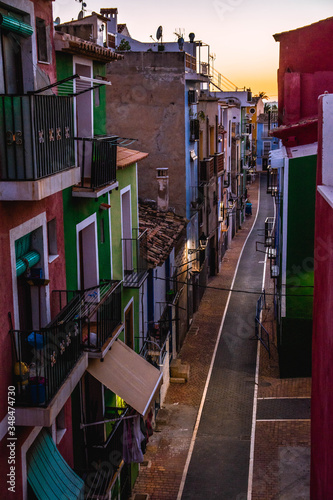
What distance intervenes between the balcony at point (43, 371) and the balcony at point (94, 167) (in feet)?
9.25

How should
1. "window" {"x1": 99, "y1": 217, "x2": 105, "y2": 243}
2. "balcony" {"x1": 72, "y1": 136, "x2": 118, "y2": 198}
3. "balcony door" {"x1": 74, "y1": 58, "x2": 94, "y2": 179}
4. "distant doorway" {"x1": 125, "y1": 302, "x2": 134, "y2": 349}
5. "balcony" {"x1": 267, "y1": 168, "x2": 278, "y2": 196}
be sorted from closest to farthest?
"balcony" {"x1": 72, "y1": 136, "x2": 118, "y2": 198} < "balcony door" {"x1": 74, "y1": 58, "x2": 94, "y2": 179} < "window" {"x1": 99, "y1": 217, "x2": 105, "y2": 243} < "distant doorway" {"x1": 125, "y1": 302, "x2": 134, "y2": 349} < "balcony" {"x1": 267, "y1": 168, "x2": 278, "y2": 196}

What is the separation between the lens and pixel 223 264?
4400cm

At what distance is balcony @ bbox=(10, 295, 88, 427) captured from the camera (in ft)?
27.5

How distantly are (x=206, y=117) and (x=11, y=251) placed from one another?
28.3 metres

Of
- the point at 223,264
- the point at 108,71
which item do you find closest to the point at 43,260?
the point at 108,71

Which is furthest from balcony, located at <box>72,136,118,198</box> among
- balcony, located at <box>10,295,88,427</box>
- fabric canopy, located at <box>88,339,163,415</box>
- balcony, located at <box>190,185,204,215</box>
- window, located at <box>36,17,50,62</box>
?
balcony, located at <box>190,185,204,215</box>

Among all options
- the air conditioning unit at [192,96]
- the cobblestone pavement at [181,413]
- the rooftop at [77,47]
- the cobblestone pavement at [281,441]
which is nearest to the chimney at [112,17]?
the air conditioning unit at [192,96]

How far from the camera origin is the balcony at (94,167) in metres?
11.7

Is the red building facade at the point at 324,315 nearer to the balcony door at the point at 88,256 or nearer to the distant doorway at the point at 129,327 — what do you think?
the balcony door at the point at 88,256

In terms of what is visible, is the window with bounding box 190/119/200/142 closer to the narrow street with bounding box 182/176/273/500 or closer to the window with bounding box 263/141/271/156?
the narrow street with bounding box 182/176/273/500

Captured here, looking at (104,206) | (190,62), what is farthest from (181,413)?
(190,62)

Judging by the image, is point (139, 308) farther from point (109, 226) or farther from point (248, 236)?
point (248, 236)

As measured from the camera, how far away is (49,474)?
9586 mm

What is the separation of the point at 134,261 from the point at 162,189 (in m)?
8.98
